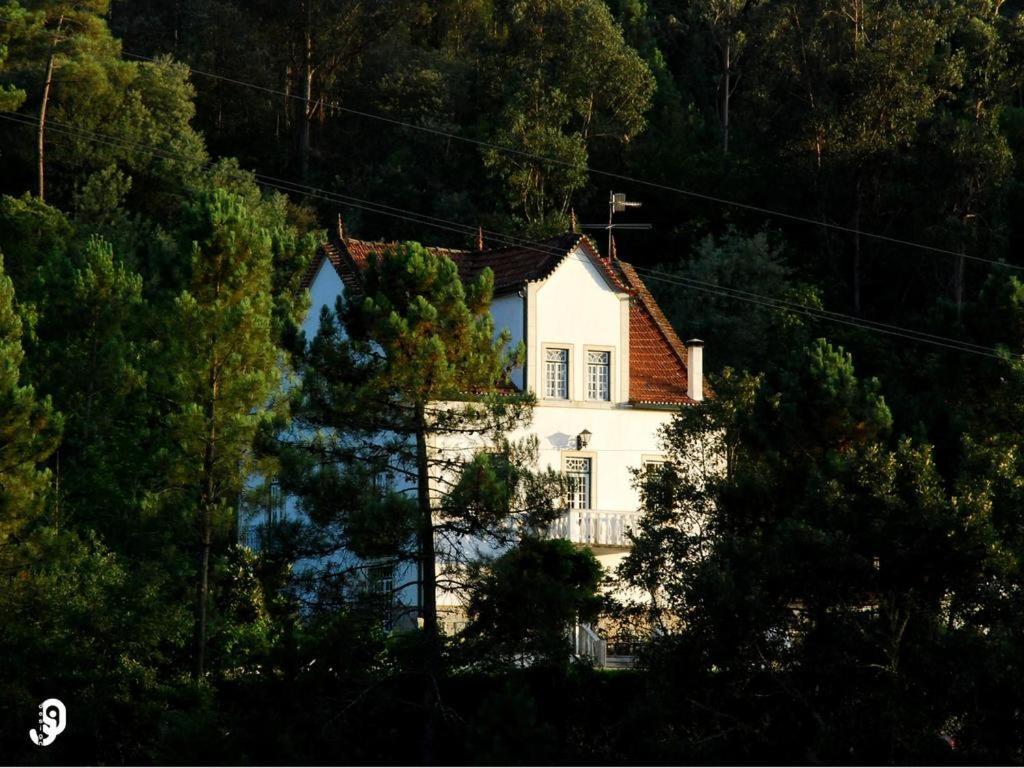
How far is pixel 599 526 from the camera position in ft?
129

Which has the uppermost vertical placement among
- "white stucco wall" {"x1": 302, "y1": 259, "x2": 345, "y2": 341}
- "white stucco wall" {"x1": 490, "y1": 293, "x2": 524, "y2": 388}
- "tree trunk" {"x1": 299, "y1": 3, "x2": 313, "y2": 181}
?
"tree trunk" {"x1": 299, "y1": 3, "x2": 313, "y2": 181}

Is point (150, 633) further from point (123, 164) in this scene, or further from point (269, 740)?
point (123, 164)

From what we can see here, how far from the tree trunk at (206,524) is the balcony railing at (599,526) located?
841 cm

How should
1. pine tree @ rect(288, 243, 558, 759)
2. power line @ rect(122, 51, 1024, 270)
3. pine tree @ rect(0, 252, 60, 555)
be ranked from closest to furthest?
pine tree @ rect(288, 243, 558, 759)
pine tree @ rect(0, 252, 60, 555)
power line @ rect(122, 51, 1024, 270)

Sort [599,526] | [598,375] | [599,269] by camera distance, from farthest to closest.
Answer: [598,375], [599,269], [599,526]

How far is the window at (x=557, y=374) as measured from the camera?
41.5m

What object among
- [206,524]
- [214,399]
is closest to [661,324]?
[214,399]

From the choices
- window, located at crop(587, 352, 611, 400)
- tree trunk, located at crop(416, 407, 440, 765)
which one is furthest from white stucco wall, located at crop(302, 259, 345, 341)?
tree trunk, located at crop(416, 407, 440, 765)

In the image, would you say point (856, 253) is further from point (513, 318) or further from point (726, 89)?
point (513, 318)

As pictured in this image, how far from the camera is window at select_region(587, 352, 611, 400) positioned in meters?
42.1

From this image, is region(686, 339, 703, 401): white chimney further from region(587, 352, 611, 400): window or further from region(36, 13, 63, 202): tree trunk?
region(36, 13, 63, 202): tree trunk

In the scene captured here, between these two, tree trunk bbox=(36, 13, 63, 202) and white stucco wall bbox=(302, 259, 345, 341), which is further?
tree trunk bbox=(36, 13, 63, 202)

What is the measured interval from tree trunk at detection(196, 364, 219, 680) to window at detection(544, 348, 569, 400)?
31.7 feet

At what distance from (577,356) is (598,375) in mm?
824
